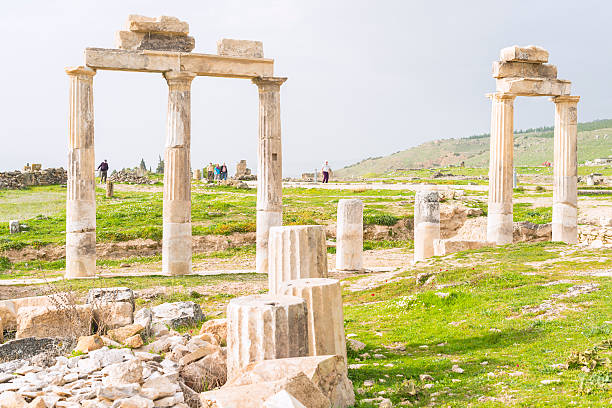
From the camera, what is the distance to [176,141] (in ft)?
69.4

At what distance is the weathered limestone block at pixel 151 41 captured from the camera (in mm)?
20625

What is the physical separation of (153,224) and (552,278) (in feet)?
59.6

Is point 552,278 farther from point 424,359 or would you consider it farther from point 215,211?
point 215,211

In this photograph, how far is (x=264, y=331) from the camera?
8.29 metres

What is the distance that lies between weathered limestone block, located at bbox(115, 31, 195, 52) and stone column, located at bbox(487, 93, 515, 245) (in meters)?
11.4

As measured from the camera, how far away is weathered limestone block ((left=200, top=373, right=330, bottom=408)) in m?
6.63

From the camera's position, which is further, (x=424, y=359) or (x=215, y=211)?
(x=215, y=211)

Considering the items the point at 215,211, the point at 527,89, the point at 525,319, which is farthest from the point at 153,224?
the point at 525,319

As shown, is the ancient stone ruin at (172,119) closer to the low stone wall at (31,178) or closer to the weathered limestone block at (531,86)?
the weathered limestone block at (531,86)

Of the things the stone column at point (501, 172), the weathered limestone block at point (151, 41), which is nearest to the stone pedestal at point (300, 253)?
the weathered limestone block at point (151, 41)

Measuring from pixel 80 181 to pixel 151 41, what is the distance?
490 centimetres

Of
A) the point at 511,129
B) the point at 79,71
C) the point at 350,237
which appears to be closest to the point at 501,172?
the point at 511,129

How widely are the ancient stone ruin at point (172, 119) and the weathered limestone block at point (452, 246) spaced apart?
567 centimetres

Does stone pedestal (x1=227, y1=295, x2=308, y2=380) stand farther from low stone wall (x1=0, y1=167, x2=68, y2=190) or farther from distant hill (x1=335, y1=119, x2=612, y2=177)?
distant hill (x1=335, y1=119, x2=612, y2=177)
